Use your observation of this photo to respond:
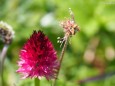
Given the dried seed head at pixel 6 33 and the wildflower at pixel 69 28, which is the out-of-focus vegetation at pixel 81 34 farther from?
the wildflower at pixel 69 28

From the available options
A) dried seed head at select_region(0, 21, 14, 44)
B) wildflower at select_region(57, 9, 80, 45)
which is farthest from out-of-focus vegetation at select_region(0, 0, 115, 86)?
wildflower at select_region(57, 9, 80, 45)

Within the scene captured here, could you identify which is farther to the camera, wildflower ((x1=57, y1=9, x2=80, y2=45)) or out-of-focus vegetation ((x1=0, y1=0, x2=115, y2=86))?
out-of-focus vegetation ((x1=0, y1=0, x2=115, y2=86))

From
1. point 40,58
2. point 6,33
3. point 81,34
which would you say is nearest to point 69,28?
point 40,58

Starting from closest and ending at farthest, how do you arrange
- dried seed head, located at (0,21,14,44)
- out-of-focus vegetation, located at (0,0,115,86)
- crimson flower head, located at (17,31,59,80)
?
1. crimson flower head, located at (17,31,59,80)
2. dried seed head, located at (0,21,14,44)
3. out-of-focus vegetation, located at (0,0,115,86)

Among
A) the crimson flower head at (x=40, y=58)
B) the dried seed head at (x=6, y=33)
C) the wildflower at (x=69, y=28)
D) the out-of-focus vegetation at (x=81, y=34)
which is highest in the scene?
the out-of-focus vegetation at (x=81, y=34)

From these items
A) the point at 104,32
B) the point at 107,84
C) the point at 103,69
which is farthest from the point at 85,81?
the point at 104,32

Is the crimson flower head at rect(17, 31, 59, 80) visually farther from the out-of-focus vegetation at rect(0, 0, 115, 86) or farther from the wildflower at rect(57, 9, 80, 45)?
the out-of-focus vegetation at rect(0, 0, 115, 86)

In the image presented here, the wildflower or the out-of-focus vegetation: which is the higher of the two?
the out-of-focus vegetation

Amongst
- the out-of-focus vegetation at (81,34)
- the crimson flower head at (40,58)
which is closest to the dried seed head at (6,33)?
the crimson flower head at (40,58)

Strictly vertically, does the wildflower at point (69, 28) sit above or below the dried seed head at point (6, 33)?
below

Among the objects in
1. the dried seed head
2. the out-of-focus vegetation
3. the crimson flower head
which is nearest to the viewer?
the crimson flower head

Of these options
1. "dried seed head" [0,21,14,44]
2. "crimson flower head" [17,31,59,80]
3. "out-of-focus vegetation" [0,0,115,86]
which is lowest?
"crimson flower head" [17,31,59,80]

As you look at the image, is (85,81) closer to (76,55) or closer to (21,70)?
(76,55)
